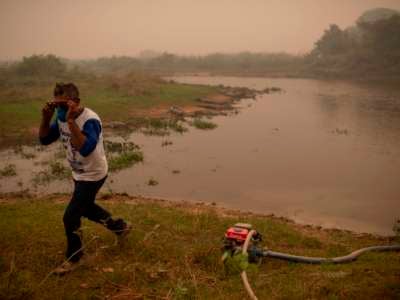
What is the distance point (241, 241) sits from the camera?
492 cm

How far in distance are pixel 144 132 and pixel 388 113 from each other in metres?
14.3

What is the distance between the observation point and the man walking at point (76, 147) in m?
4.15

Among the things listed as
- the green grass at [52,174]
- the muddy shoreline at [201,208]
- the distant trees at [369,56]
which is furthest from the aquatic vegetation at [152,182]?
the distant trees at [369,56]

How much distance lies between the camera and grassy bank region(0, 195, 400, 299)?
3973mm

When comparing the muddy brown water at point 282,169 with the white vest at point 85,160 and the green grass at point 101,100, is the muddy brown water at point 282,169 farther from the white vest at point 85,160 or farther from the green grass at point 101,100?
the white vest at point 85,160

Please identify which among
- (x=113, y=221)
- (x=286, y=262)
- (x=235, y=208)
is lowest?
(x=235, y=208)

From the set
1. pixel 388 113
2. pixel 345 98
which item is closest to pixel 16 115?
pixel 388 113

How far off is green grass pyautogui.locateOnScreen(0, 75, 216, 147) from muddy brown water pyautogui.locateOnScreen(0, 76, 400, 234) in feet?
9.98

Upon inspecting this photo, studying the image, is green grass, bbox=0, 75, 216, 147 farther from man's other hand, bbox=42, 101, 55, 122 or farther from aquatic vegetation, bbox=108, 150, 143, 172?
man's other hand, bbox=42, 101, 55, 122

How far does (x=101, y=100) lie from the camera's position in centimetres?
2320

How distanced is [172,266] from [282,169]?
28.8 feet

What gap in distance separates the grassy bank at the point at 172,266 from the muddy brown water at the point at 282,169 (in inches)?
110

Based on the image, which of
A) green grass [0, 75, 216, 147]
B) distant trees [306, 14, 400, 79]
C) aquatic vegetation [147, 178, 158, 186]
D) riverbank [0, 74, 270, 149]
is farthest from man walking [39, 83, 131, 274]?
distant trees [306, 14, 400, 79]

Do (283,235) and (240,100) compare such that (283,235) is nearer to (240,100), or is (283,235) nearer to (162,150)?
(162,150)
